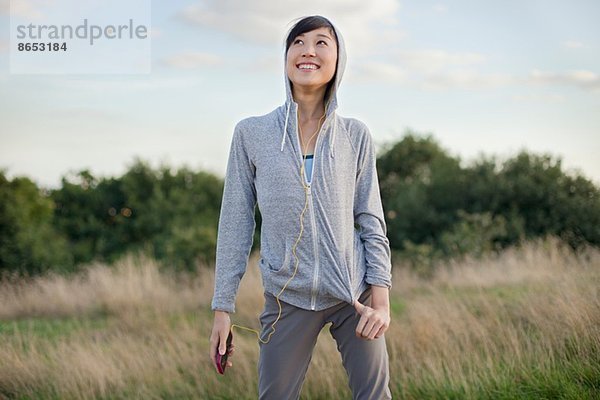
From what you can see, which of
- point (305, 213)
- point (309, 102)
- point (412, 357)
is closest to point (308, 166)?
point (305, 213)

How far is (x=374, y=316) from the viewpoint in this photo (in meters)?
2.44

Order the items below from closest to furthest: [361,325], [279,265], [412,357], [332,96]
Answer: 1. [361,325]
2. [279,265]
3. [332,96]
4. [412,357]

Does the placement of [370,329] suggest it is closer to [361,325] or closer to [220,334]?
[361,325]

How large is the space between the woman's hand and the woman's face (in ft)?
2.84

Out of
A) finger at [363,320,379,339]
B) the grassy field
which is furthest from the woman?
the grassy field

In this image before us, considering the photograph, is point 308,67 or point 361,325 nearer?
point 361,325

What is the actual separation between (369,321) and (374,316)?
0.03m

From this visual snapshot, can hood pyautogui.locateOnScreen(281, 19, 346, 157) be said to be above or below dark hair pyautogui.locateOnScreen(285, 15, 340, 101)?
below

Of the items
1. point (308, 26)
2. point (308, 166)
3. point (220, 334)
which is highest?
point (308, 26)

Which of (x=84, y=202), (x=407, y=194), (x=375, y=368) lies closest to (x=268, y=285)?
(x=375, y=368)

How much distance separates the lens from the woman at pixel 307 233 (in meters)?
2.52

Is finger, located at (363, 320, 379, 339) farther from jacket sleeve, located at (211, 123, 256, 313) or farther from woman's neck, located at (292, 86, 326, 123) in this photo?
woman's neck, located at (292, 86, 326, 123)

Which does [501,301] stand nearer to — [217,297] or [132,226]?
[217,297]

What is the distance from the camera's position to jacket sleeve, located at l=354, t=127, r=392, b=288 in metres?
2.54
